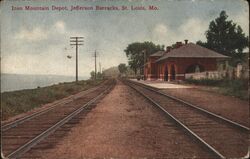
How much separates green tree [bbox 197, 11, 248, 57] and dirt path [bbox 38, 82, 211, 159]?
58478 millimetres

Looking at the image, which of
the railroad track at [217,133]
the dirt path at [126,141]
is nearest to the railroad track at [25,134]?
the dirt path at [126,141]

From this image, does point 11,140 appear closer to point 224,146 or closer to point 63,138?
point 63,138

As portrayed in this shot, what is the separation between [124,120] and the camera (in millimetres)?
9500

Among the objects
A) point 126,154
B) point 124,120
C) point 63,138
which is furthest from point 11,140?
point 124,120

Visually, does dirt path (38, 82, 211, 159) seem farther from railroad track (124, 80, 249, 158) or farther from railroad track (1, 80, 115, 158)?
railroad track (1, 80, 115, 158)

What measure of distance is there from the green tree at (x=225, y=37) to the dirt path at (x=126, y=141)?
192ft

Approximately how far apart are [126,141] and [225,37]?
204 ft

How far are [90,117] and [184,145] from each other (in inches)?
191

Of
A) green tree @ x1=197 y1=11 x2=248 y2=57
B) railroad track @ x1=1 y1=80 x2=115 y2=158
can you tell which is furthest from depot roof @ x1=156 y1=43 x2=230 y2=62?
railroad track @ x1=1 y1=80 x2=115 y2=158

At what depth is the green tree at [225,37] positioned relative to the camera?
206 feet

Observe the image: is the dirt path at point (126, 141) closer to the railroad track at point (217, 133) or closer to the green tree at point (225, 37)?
the railroad track at point (217, 133)

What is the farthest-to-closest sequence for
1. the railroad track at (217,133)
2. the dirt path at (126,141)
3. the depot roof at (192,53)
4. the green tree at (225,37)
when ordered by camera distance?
the green tree at (225,37)
the depot roof at (192,53)
the railroad track at (217,133)
the dirt path at (126,141)

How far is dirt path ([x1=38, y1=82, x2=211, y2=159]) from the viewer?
18.1 ft

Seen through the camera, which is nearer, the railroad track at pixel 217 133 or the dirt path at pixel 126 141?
the dirt path at pixel 126 141
